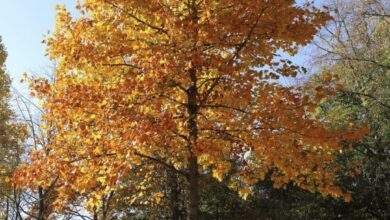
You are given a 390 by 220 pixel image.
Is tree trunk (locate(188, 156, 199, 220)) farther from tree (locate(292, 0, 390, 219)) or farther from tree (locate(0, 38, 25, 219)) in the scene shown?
tree (locate(0, 38, 25, 219))

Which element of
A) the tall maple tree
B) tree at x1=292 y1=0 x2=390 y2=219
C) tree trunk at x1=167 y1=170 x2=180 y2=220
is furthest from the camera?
tree trunk at x1=167 y1=170 x2=180 y2=220

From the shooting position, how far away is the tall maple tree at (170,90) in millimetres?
7309

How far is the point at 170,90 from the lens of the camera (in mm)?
8500

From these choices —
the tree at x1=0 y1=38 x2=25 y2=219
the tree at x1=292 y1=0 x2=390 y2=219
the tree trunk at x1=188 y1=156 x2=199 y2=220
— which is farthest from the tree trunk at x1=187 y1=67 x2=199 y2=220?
the tree at x1=0 y1=38 x2=25 y2=219

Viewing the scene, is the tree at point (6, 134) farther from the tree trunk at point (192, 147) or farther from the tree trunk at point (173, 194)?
the tree trunk at point (192, 147)

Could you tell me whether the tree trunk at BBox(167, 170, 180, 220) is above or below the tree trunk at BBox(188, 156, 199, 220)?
above

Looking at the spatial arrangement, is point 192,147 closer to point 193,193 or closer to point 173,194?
point 193,193

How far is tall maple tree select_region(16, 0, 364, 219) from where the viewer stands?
7309mm

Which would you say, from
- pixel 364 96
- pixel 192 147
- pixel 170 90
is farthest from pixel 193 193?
pixel 364 96

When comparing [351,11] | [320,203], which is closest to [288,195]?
[320,203]

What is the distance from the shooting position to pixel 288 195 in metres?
21.3

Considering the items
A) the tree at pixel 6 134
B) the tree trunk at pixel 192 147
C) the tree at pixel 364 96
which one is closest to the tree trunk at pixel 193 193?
the tree trunk at pixel 192 147

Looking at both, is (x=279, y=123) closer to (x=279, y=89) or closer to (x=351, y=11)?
(x=279, y=89)

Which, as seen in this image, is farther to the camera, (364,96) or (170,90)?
(364,96)
